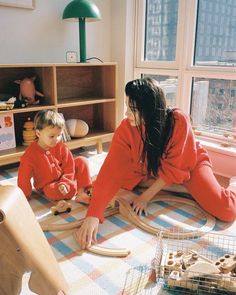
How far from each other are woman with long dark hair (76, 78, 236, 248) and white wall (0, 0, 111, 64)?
42.1 inches

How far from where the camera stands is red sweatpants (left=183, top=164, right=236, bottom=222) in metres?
1.44

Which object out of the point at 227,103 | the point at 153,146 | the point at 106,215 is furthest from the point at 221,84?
the point at 106,215

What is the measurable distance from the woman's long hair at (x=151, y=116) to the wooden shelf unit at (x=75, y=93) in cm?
89

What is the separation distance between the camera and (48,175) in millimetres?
1646

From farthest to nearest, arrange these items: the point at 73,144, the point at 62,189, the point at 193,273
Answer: the point at 73,144 < the point at 62,189 < the point at 193,273

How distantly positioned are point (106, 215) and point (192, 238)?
40 cm

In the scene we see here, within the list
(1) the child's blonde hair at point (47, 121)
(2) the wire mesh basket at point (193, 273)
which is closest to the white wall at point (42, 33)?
(1) the child's blonde hair at point (47, 121)

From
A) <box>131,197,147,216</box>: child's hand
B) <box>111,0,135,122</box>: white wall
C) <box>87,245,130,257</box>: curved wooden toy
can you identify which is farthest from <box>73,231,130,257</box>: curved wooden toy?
<box>111,0,135,122</box>: white wall

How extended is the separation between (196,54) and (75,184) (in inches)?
52.3

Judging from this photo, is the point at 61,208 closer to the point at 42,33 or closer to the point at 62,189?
the point at 62,189

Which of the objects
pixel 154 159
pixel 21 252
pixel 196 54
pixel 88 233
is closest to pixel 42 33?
pixel 196 54

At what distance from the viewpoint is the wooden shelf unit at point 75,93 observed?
7.01 ft

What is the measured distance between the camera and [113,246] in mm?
1237

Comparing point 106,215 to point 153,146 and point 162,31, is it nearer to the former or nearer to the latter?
point 153,146
